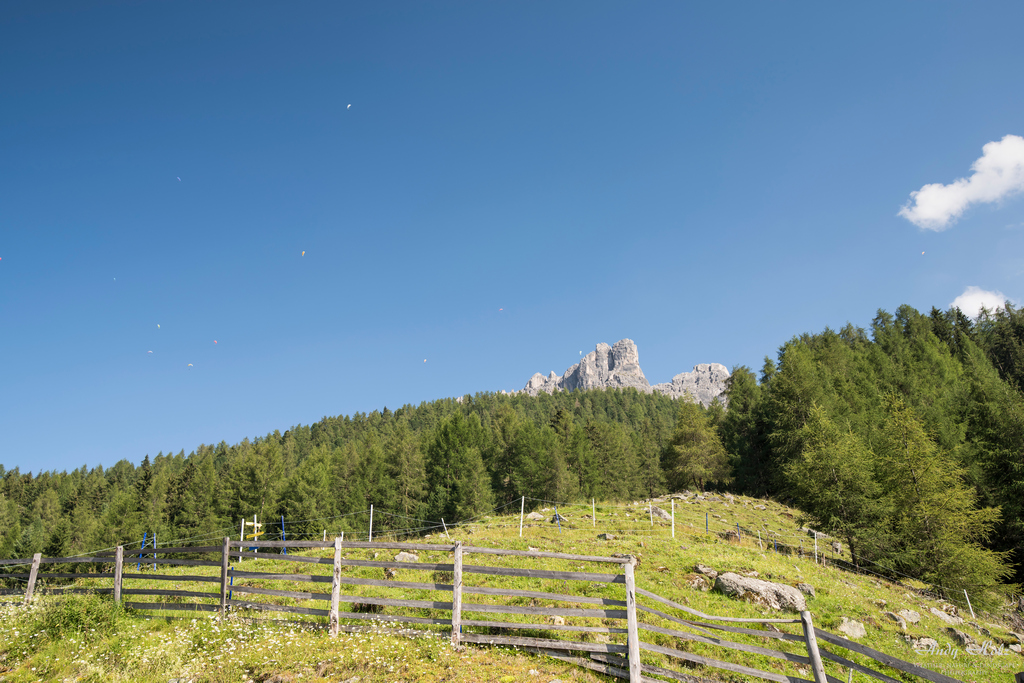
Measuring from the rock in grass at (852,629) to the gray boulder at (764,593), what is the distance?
1007mm

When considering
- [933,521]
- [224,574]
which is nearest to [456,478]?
[933,521]

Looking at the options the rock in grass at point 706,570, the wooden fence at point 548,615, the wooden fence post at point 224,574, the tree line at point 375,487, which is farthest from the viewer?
the tree line at point 375,487

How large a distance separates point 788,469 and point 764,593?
31557 millimetres

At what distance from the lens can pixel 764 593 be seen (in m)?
14.2

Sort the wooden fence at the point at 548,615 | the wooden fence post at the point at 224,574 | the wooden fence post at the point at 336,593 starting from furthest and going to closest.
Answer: the wooden fence post at the point at 224,574 → the wooden fence post at the point at 336,593 → the wooden fence at the point at 548,615

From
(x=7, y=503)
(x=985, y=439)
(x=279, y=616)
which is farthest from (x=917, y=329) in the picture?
(x=7, y=503)

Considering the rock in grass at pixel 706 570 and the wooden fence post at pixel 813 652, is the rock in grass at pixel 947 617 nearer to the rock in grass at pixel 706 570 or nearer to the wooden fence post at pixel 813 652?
the rock in grass at pixel 706 570

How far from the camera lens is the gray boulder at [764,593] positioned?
14.0m

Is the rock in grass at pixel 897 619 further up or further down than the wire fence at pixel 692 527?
further up

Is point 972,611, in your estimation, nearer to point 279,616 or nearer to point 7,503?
point 279,616

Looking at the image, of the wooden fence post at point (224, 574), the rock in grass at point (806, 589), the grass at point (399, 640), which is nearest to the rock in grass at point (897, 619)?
the grass at point (399, 640)

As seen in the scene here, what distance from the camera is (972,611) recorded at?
69.7 ft

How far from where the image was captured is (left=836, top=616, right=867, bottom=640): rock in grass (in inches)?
511

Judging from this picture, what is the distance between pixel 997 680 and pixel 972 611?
1516cm
